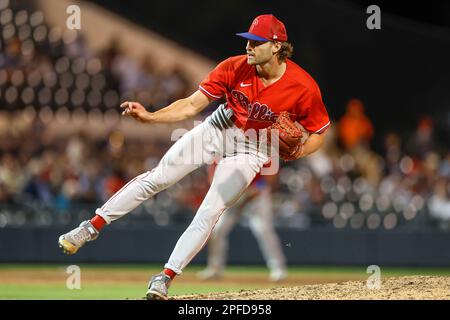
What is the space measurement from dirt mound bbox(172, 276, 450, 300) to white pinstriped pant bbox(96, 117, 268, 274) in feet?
1.51

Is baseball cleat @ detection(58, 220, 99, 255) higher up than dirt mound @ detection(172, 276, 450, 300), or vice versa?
baseball cleat @ detection(58, 220, 99, 255)

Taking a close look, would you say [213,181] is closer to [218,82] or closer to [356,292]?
[218,82]

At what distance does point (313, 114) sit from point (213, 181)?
0.92 meters

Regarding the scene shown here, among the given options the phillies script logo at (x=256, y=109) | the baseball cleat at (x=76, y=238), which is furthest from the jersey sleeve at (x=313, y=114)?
the baseball cleat at (x=76, y=238)

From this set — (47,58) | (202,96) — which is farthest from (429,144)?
(202,96)

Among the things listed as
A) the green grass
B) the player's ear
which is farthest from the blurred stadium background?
the player's ear

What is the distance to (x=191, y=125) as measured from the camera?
47.2ft

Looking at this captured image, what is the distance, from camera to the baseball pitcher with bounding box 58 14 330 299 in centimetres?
713

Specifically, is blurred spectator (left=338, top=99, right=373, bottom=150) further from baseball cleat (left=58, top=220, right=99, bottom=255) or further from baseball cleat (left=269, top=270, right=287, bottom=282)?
baseball cleat (left=58, top=220, right=99, bottom=255)

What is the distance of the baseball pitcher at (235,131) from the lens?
281 inches

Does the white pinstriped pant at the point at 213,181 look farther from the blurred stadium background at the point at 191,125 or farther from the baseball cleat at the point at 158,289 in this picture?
the blurred stadium background at the point at 191,125

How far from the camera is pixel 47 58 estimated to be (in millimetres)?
15391

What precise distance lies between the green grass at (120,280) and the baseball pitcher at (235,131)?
1771mm
